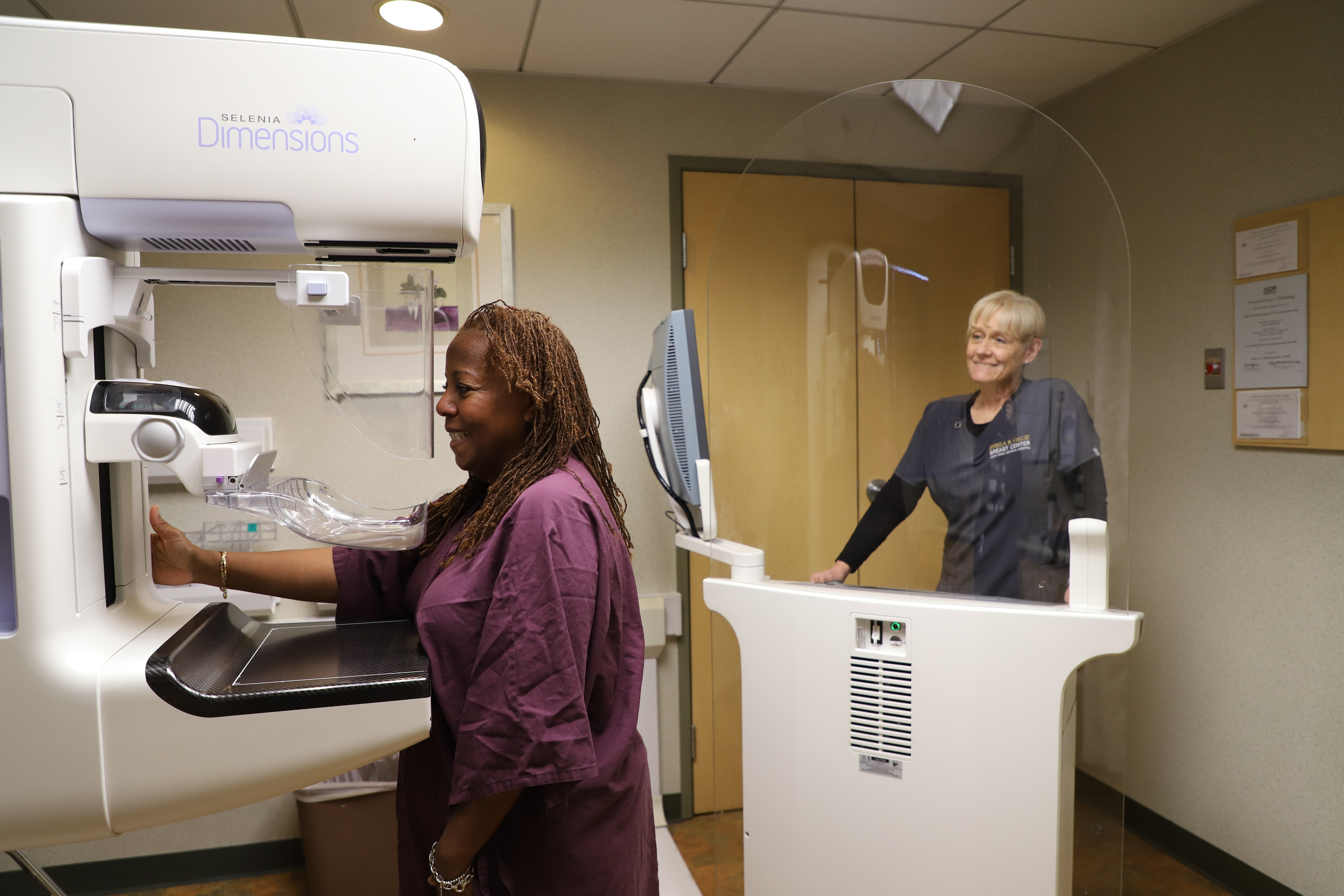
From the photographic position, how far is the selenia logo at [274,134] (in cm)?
85

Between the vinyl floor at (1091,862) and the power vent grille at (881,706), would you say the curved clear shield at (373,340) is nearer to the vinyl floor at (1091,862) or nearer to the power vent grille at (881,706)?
the power vent grille at (881,706)

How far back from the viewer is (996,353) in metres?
1.37

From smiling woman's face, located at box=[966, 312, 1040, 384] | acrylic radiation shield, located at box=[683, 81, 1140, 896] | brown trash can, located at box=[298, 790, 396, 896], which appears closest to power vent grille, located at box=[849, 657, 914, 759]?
acrylic radiation shield, located at box=[683, 81, 1140, 896]

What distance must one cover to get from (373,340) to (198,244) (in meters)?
0.22

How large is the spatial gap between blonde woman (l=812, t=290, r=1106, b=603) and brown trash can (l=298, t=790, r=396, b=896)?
66.8 inches

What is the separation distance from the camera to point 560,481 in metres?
1.08

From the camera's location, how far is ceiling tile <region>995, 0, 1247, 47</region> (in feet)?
6.73

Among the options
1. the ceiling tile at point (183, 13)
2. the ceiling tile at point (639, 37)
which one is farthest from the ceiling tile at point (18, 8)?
the ceiling tile at point (639, 37)

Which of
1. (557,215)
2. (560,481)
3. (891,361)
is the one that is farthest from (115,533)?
(557,215)

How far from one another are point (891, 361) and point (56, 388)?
1.21 meters

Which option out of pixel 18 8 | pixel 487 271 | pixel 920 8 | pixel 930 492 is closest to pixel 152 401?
pixel 930 492

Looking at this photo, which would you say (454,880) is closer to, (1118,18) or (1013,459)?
(1013,459)

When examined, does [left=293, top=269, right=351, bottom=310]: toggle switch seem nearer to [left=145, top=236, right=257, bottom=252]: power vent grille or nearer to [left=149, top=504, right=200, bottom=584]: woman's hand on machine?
[left=145, top=236, right=257, bottom=252]: power vent grille

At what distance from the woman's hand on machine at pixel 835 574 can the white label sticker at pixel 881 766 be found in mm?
319
